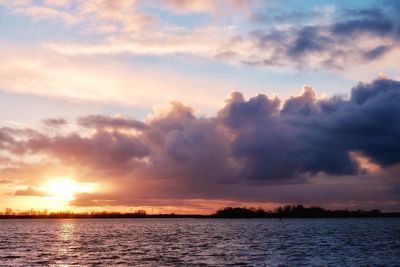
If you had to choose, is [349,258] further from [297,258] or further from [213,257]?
[213,257]

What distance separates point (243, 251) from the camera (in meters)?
103

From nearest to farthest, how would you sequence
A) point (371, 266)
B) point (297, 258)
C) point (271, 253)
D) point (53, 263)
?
point (371, 266)
point (53, 263)
point (297, 258)
point (271, 253)

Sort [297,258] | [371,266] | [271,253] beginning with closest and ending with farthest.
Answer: [371,266]
[297,258]
[271,253]

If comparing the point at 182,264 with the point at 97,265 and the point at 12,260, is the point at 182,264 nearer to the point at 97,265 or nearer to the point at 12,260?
the point at 97,265

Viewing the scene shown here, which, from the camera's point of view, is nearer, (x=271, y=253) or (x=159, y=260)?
(x=159, y=260)

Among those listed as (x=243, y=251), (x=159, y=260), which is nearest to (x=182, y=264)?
(x=159, y=260)

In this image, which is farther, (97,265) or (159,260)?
(159,260)

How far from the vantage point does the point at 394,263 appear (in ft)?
265

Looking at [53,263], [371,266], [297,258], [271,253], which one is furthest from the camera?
[271,253]

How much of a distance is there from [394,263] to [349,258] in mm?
10087

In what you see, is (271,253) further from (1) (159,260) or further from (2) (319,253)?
(1) (159,260)

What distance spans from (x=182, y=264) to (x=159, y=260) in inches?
313

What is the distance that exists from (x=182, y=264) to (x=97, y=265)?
498 inches

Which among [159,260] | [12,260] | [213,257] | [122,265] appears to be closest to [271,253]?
[213,257]
